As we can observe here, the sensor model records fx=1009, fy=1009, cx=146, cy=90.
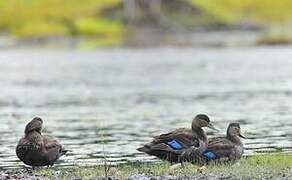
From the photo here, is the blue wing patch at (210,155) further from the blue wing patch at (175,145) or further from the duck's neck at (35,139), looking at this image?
the duck's neck at (35,139)

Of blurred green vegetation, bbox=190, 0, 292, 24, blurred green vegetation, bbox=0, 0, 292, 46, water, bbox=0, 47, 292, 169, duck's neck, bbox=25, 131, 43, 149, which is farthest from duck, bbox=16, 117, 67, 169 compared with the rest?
blurred green vegetation, bbox=190, 0, 292, 24

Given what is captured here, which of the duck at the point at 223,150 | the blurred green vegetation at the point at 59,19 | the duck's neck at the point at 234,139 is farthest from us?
the blurred green vegetation at the point at 59,19

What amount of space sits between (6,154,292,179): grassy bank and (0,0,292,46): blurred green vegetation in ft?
326

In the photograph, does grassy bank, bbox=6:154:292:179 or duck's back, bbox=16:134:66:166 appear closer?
grassy bank, bbox=6:154:292:179

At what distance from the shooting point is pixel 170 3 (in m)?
145

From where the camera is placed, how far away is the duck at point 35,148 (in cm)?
2003

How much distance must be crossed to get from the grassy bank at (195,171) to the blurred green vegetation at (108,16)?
99.4m

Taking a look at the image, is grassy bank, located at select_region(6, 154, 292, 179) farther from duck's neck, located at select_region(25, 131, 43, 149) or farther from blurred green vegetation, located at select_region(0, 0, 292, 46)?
blurred green vegetation, located at select_region(0, 0, 292, 46)

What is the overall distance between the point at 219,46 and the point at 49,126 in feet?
225

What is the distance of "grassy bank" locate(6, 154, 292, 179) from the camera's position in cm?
1819

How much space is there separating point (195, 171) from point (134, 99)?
2466 centimetres

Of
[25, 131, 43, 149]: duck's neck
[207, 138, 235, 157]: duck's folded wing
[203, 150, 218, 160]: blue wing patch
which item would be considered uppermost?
[25, 131, 43, 149]: duck's neck

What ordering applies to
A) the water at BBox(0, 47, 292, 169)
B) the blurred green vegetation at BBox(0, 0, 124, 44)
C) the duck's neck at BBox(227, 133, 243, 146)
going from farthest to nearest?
the blurred green vegetation at BBox(0, 0, 124, 44) < the water at BBox(0, 47, 292, 169) < the duck's neck at BBox(227, 133, 243, 146)

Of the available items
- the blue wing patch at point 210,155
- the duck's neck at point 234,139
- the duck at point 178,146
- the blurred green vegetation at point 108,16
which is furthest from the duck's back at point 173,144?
the blurred green vegetation at point 108,16
